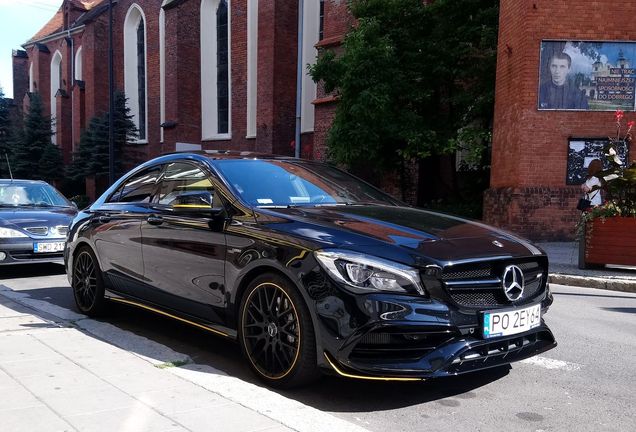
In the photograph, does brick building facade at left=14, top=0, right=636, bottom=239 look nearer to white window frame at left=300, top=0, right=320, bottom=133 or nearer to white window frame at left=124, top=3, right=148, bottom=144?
white window frame at left=300, top=0, right=320, bottom=133

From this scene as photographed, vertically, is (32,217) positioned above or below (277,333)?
above

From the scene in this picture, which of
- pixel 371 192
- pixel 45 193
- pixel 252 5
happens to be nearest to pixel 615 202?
pixel 371 192

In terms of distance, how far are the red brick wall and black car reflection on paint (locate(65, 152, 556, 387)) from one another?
30.5ft

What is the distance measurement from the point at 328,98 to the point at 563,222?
9698 mm

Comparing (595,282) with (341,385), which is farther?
(595,282)

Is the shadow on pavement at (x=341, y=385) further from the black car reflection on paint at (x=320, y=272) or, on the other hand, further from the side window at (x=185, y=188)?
the side window at (x=185, y=188)

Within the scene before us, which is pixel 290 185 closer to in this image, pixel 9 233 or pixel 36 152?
pixel 9 233

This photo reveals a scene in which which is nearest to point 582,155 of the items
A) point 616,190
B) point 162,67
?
point 616,190

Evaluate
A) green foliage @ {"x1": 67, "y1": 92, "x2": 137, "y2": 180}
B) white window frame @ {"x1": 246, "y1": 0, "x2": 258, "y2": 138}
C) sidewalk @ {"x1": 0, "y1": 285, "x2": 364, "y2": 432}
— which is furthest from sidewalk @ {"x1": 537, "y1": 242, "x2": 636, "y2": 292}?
green foliage @ {"x1": 67, "y1": 92, "x2": 137, "y2": 180}

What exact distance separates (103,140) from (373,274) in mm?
31368

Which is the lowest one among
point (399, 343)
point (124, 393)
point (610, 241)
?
Answer: point (124, 393)

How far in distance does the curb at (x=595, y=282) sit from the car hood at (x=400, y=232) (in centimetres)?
525

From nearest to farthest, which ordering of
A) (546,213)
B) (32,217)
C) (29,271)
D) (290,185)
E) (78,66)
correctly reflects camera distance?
1. (290,185)
2. (32,217)
3. (29,271)
4. (546,213)
5. (78,66)

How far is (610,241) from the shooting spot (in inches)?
366
